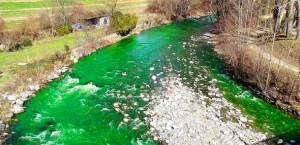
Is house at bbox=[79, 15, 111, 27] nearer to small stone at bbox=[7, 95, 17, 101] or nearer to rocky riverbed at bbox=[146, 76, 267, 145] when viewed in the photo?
small stone at bbox=[7, 95, 17, 101]

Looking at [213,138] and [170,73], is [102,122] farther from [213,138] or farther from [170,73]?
[170,73]

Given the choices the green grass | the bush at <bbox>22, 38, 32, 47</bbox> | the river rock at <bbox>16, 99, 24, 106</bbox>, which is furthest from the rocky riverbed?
the bush at <bbox>22, 38, 32, 47</bbox>

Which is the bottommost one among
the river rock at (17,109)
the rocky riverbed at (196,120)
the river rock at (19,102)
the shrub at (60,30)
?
the rocky riverbed at (196,120)

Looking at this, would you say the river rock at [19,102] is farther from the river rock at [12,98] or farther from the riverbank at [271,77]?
the riverbank at [271,77]

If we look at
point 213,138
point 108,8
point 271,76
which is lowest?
point 213,138

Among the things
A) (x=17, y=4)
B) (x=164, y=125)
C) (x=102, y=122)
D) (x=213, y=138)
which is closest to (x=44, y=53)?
(x=102, y=122)

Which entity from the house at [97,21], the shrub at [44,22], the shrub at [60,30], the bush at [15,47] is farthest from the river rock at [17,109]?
the house at [97,21]
